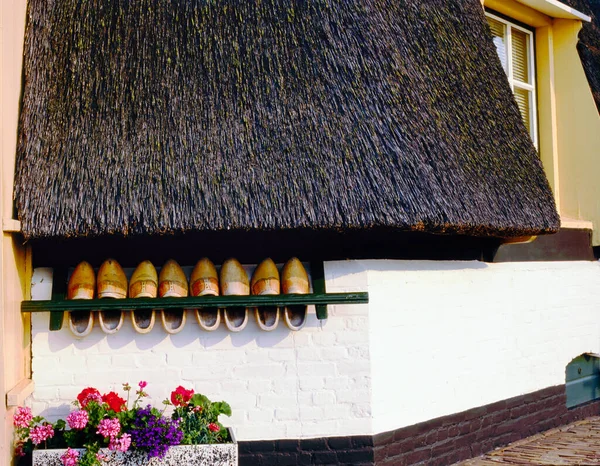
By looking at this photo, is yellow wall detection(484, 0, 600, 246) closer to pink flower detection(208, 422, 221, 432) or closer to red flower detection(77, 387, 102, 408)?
pink flower detection(208, 422, 221, 432)

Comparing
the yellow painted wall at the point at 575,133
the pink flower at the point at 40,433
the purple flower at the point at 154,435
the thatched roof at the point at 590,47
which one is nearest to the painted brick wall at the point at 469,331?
the yellow painted wall at the point at 575,133

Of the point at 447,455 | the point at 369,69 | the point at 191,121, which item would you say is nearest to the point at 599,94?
the point at 369,69

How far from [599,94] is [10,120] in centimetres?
551

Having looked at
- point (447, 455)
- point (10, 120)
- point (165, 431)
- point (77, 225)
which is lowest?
point (447, 455)

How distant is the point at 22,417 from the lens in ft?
15.6

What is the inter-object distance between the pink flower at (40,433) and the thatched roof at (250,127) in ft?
3.84

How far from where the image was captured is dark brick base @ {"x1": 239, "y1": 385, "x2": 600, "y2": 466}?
5.23 meters

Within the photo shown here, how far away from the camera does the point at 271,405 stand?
525 cm

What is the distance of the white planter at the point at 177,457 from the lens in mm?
4617

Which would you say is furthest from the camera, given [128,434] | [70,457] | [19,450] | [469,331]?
[469,331]

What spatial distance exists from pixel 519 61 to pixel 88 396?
529 cm

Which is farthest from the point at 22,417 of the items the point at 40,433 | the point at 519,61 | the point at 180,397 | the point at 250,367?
the point at 519,61

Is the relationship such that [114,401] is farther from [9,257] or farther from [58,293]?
[9,257]

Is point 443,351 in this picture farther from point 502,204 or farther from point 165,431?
point 165,431
